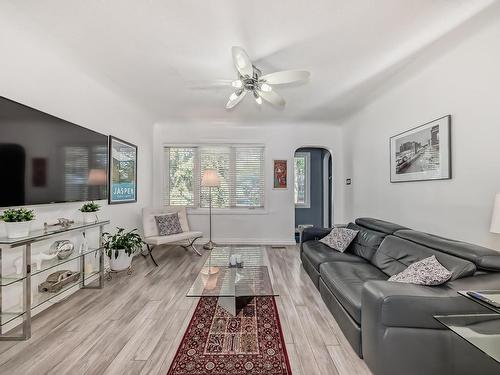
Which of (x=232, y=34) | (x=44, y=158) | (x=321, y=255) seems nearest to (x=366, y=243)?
(x=321, y=255)

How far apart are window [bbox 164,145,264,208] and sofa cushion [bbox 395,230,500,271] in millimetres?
3427

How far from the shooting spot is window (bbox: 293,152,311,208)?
658 cm

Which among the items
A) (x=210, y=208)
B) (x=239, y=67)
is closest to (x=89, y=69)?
(x=239, y=67)

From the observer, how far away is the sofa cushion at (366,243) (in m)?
2.87

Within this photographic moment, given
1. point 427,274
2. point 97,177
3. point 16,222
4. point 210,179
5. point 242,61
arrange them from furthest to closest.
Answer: point 210,179, point 97,177, point 242,61, point 16,222, point 427,274

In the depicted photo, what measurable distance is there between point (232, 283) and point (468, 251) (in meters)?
1.95

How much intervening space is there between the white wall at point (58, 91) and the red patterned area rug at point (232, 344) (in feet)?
6.17

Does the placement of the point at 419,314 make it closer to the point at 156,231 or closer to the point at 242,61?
the point at 242,61

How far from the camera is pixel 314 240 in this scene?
3.73m

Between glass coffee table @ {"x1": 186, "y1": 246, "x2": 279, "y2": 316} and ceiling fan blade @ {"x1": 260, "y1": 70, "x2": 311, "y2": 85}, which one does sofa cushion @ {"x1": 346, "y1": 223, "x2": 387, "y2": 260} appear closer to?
glass coffee table @ {"x1": 186, "y1": 246, "x2": 279, "y2": 316}

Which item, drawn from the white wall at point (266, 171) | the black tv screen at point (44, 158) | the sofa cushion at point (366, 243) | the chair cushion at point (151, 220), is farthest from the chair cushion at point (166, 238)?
the sofa cushion at point (366, 243)

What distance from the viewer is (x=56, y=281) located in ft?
7.90

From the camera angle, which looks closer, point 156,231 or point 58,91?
point 58,91

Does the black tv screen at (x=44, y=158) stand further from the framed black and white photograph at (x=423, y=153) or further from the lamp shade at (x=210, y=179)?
the framed black and white photograph at (x=423, y=153)
